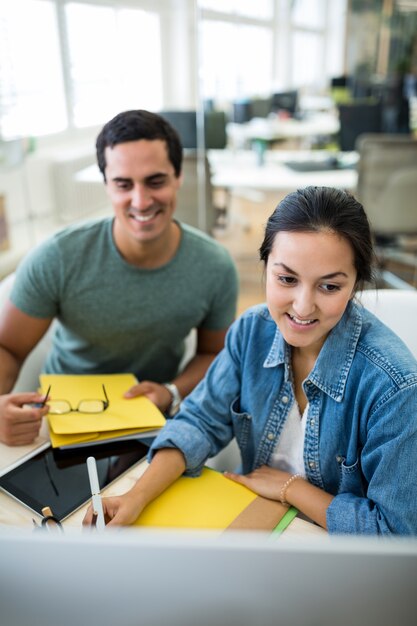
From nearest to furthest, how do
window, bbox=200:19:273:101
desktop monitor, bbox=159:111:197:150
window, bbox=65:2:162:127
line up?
1. window, bbox=65:2:162:127
2. desktop monitor, bbox=159:111:197:150
3. window, bbox=200:19:273:101

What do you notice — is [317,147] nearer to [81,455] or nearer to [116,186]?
[116,186]

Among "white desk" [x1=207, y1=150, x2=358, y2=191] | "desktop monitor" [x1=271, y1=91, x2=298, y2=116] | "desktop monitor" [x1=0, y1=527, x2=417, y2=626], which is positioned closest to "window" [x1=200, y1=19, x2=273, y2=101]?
"desktop monitor" [x1=271, y1=91, x2=298, y2=116]

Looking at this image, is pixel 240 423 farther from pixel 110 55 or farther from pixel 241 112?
pixel 241 112

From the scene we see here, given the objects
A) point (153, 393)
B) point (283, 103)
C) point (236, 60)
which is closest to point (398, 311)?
point (153, 393)

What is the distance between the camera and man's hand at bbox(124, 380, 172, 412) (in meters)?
1.26

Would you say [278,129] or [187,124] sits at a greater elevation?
[187,124]

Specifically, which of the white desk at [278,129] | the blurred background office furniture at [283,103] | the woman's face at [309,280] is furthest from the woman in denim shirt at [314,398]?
the blurred background office furniture at [283,103]

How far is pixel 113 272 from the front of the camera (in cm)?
143

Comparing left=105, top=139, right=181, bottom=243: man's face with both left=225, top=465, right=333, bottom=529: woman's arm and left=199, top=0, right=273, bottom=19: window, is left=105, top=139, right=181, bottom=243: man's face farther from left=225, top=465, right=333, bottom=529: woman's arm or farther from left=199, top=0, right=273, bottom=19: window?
left=199, top=0, right=273, bottom=19: window

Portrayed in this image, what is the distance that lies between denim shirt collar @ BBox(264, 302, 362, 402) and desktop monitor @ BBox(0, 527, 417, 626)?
0.59 m

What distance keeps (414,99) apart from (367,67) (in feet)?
6.51

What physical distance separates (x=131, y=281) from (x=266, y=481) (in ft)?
2.15

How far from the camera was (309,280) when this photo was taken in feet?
2.85

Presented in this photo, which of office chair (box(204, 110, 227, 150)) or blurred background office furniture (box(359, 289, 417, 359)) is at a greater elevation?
office chair (box(204, 110, 227, 150))
